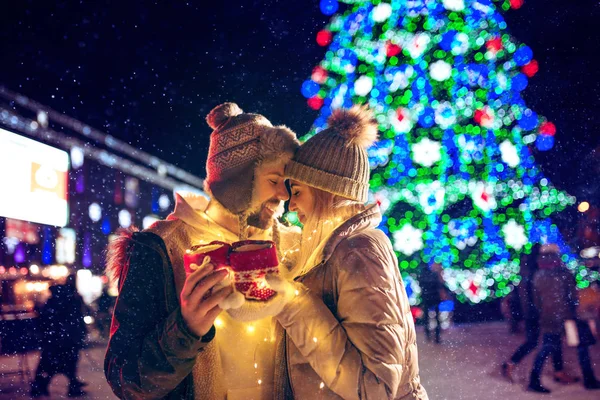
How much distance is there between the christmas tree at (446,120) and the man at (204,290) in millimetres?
5328

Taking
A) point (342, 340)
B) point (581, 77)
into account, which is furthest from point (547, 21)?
point (342, 340)

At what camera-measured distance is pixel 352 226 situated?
2.34 metres

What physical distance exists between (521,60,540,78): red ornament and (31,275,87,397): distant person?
8464mm

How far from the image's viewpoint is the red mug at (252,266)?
177cm

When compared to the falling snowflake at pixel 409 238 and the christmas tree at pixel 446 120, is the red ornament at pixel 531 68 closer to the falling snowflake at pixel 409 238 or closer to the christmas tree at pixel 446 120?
A: the christmas tree at pixel 446 120

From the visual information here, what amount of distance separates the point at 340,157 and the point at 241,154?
54 centimetres

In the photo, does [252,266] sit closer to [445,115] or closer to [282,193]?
[282,193]

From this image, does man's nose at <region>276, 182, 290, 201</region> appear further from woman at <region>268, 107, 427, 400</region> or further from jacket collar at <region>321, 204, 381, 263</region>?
jacket collar at <region>321, 204, 381, 263</region>

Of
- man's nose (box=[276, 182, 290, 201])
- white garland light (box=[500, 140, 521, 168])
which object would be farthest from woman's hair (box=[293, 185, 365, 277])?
white garland light (box=[500, 140, 521, 168])

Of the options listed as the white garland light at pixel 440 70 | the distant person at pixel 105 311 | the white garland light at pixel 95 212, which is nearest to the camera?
the white garland light at pixel 440 70

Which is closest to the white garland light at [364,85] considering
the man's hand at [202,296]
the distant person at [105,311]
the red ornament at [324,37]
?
the red ornament at [324,37]

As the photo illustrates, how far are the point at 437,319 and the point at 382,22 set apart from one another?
21.0ft

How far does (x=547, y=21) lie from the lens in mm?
9375

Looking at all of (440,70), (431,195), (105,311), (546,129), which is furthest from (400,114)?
(105,311)
